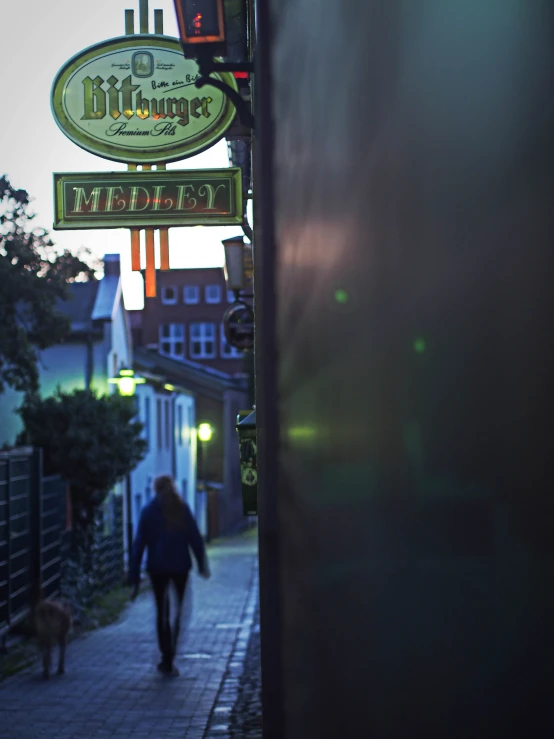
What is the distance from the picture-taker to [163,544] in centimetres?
979

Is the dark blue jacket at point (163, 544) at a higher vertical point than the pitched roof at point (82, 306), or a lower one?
lower

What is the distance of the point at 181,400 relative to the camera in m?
41.8

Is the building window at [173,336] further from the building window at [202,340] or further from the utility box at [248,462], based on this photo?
the utility box at [248,462]

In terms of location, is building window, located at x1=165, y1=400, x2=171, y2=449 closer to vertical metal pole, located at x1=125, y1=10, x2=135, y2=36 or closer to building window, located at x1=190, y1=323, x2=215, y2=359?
vertical metal pole, located at x1=125, y1=10, x2=135, y2=36

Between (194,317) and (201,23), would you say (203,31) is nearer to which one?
(201,23)

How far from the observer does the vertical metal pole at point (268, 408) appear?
412 centimetres

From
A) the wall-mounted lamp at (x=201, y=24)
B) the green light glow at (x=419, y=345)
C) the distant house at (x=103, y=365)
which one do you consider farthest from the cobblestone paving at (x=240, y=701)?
the distant house at (x=103, y=365)

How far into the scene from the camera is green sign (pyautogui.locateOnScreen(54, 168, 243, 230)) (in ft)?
26.6

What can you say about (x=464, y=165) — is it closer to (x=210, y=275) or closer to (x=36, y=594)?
(x=36, y=594)

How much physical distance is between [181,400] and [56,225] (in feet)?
111

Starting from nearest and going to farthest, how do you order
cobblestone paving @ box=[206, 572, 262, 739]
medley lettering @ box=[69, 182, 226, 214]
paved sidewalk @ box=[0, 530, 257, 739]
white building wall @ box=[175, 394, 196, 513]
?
cobblestone paving @ box=[206, 572, 262, 739] → paved sidewalk @ box=[0, 530, 257, 739] → medley lettering @ box=[69, 182, 226, 214] → white building wall @ box=[175, 394, 196, 513]

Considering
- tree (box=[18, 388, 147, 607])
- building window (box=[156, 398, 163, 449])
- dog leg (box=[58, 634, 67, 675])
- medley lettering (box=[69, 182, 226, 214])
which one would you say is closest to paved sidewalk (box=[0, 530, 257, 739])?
dog leg (box=[58, 634, 67, 675])

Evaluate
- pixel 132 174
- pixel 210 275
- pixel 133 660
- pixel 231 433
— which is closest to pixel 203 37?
pixel 132 174

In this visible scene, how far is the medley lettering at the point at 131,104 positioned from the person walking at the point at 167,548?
11.0ft
